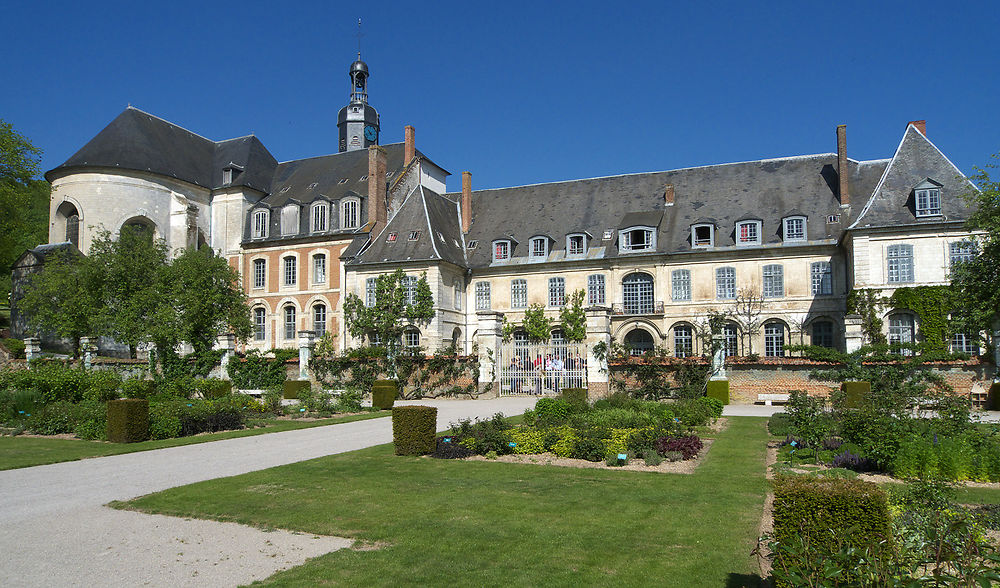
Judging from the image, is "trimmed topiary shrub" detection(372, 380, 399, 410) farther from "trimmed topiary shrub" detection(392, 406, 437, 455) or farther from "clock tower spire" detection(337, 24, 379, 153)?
"clock tower spire" detection(337, 24, 379, 153)

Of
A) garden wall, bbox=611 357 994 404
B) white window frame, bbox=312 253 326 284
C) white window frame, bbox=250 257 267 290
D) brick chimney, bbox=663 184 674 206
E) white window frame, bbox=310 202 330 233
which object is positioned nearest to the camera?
garden wall, bbox=611 357 994 404

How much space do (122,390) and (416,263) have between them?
693 inches

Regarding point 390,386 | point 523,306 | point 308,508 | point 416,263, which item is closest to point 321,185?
point 416,263

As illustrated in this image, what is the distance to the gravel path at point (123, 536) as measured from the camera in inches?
210

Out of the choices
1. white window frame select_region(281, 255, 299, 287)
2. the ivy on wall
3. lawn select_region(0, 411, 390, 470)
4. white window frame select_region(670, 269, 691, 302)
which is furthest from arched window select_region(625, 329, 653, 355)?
lawn select_region(0, 411, 390, 470)

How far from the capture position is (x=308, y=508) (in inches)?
290

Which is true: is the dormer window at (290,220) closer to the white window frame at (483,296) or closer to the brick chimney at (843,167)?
the white window frame at (483,296)

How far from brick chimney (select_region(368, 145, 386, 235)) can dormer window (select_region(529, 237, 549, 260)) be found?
798cm

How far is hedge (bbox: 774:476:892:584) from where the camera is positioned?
4.17 m

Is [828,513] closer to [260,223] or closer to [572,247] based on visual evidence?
[572,247]

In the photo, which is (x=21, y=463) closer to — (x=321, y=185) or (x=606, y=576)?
(x=606, y=576)

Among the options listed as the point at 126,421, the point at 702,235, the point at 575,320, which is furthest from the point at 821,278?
the point at 126,421

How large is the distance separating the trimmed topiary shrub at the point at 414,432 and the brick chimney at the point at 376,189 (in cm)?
2666

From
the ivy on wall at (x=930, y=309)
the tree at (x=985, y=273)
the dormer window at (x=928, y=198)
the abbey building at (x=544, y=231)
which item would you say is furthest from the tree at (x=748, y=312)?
the tree at (x=985, y=273)
